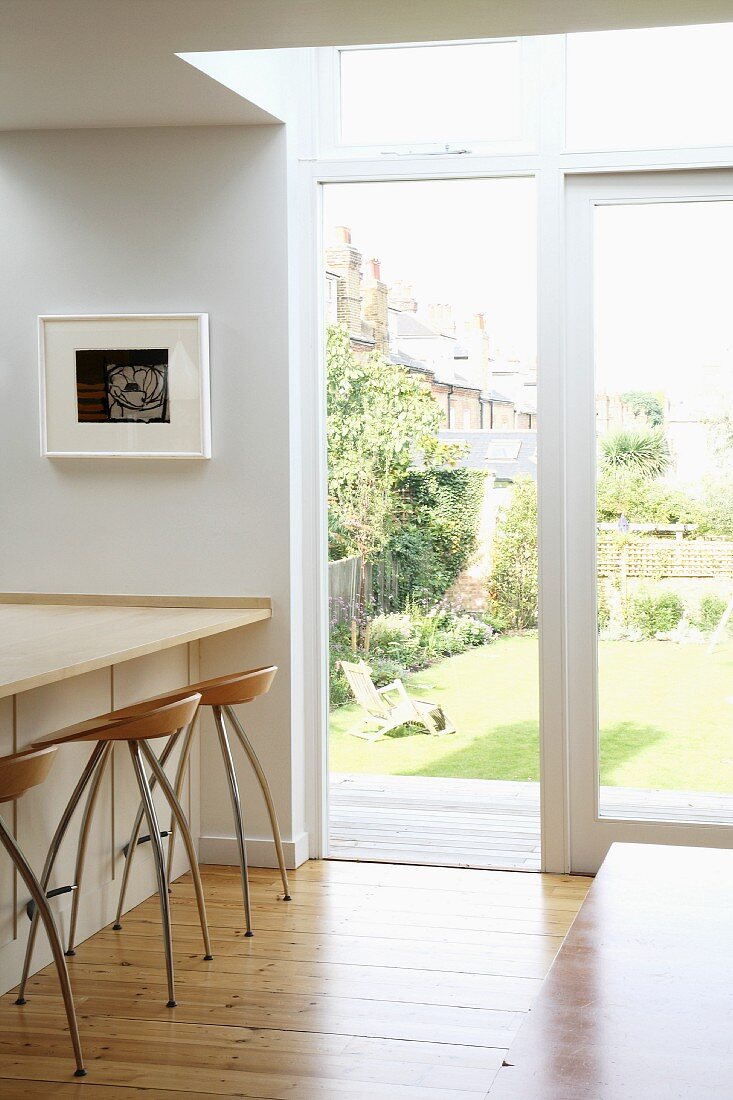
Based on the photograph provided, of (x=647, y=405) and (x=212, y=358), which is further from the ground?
(x=212, y=358)

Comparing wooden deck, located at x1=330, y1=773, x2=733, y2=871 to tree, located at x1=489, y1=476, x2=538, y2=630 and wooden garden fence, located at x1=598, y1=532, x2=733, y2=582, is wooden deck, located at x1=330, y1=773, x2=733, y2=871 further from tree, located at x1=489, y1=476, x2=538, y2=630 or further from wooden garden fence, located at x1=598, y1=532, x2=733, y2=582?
wooden garden fence, located at x1=598, y1=532, x2=733, y2=582

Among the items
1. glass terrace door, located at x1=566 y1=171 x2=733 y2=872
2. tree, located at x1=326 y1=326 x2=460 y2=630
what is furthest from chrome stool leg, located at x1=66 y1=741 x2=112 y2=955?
glass terrace door, located at x1=566 y1=171 x2=733 y2=872

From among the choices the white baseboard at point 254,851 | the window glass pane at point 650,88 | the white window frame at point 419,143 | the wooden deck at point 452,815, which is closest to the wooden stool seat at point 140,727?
the white baseboard at point 254,851

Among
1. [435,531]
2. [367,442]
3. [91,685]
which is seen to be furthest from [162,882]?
[367,442]

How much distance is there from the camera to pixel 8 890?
136 inches

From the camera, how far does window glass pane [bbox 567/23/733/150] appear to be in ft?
14.2

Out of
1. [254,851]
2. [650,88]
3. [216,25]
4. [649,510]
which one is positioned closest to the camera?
[216,25]

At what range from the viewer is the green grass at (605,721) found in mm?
4430

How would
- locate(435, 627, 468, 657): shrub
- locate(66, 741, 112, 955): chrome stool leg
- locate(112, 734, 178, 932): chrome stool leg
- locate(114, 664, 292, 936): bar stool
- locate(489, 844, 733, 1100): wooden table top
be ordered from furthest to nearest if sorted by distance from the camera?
1. locate(435, 627, 468, 657): shrub
2. locate(112, 734, 178, 932): chrome stool leg
3. locate(114, 664, 292, 936): bar stool
4. locate(66, 741, 112, 955): chrome stool leg
5. locate(489, 844, 733, 1100): wooden table top

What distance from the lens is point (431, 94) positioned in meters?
4.57

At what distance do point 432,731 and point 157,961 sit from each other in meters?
1.46

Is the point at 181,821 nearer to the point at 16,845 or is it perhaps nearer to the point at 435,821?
the point at 16,845

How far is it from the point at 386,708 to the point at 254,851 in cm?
73

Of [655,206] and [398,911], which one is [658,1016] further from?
[655,206]
